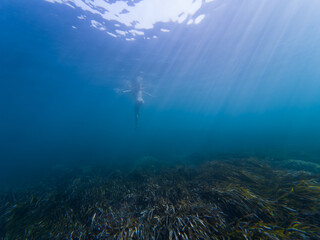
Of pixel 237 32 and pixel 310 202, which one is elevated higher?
pixel 237 32

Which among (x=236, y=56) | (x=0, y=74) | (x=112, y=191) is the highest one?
Answer: (x=236, y=56)

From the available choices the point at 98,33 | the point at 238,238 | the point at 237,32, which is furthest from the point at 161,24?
the point at 238,238

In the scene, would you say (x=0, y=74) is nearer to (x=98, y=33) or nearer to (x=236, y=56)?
(x=98, y=33)

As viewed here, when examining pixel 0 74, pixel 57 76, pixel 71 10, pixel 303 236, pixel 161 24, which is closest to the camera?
pixel 303 236

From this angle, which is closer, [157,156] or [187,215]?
[187,215]

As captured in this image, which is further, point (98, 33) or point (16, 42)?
point (16, 42)

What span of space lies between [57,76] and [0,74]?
830 centimetres

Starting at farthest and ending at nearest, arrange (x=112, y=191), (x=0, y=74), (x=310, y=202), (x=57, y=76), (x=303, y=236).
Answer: (x=57, y=76) → (x=0, y=74) → (x=112, y=191) → (x=310, y=202) → (x=303, y=236)

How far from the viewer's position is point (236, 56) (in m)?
21.2

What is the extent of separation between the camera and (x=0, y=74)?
23.2 metres

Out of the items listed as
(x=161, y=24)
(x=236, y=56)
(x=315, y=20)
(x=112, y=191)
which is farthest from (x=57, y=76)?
(x=315, y=20)

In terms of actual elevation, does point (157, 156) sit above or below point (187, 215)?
below

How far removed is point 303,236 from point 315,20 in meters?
25.0

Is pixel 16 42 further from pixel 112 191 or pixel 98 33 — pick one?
pixel 112 191
